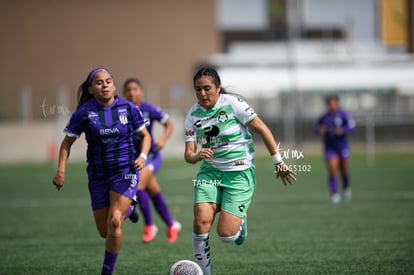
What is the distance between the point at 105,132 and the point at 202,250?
1.58 meters

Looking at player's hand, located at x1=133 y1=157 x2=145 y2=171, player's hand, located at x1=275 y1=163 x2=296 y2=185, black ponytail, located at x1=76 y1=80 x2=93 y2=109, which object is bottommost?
player's hand, located at x1=275 y1=163 x2=296 y2=185

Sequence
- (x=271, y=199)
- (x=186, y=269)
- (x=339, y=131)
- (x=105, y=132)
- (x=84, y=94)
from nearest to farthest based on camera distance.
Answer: (x=186, y=269)
(x=105, y=132)
(x=84, y=94)
(x=339, y=131)
(x=271, y=199)

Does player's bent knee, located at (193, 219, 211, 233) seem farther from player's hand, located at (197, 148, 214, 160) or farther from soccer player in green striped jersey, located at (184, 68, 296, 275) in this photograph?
player's hand, located at (197, 148, 214, 160)

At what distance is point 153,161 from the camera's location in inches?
432

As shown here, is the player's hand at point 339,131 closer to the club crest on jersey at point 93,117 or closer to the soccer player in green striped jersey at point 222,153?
the soccer player in green striped jersey at point 222,153

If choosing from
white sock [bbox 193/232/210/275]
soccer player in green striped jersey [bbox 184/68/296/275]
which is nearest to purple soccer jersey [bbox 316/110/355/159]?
soccer player in green striped jersey [bbox 184/68/296/275]

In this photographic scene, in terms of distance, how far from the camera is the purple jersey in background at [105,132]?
7.52 metres

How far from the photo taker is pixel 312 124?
39156 millimetres

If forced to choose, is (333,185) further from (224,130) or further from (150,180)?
(224,130)

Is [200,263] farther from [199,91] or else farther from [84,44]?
[84,44]

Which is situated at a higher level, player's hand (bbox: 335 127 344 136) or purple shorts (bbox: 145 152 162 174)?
purple shorts (bbox: 145 152 162 174)

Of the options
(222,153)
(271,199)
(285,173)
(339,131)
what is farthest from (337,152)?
(285,173)

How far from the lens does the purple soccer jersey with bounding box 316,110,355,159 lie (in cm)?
1620

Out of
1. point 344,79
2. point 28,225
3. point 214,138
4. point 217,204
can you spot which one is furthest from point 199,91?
point 344,79
